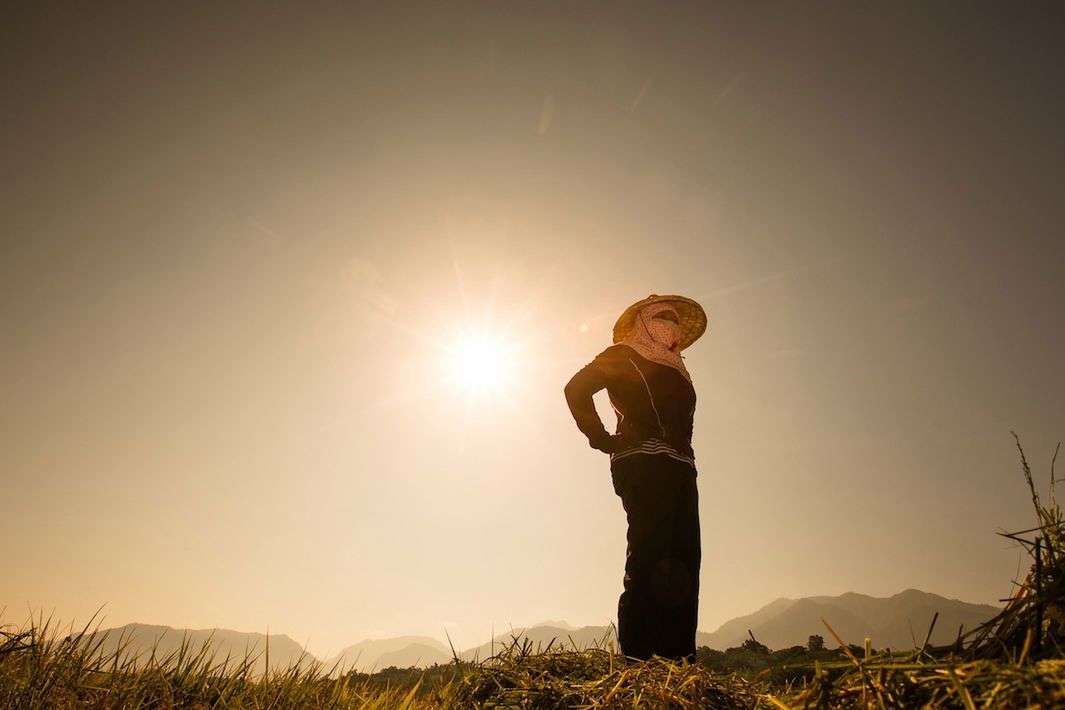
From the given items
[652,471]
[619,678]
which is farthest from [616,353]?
[619,678]

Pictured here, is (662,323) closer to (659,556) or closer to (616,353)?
(616,353)

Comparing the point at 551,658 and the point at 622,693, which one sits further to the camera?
the point at 551,658

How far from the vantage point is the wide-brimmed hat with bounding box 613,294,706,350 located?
18.7ft

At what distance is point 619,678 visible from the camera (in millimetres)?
1577

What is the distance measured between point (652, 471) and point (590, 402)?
0.91 metres

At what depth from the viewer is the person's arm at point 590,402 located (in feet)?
14.9

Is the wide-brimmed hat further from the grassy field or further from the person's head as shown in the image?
the grassy field

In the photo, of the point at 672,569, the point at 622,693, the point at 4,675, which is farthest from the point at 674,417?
the point at 4,675

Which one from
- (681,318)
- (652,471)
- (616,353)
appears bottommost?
(652,471)

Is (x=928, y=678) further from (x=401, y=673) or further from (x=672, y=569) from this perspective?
(x=401, y=673)

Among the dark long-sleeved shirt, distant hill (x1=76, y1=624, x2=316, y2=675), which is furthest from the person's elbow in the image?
distant hill (x1=76, y1=624, x2=316, y2=675)

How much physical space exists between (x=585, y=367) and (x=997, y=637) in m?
3.90

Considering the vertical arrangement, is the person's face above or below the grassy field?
above

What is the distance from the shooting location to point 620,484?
4309 mm
